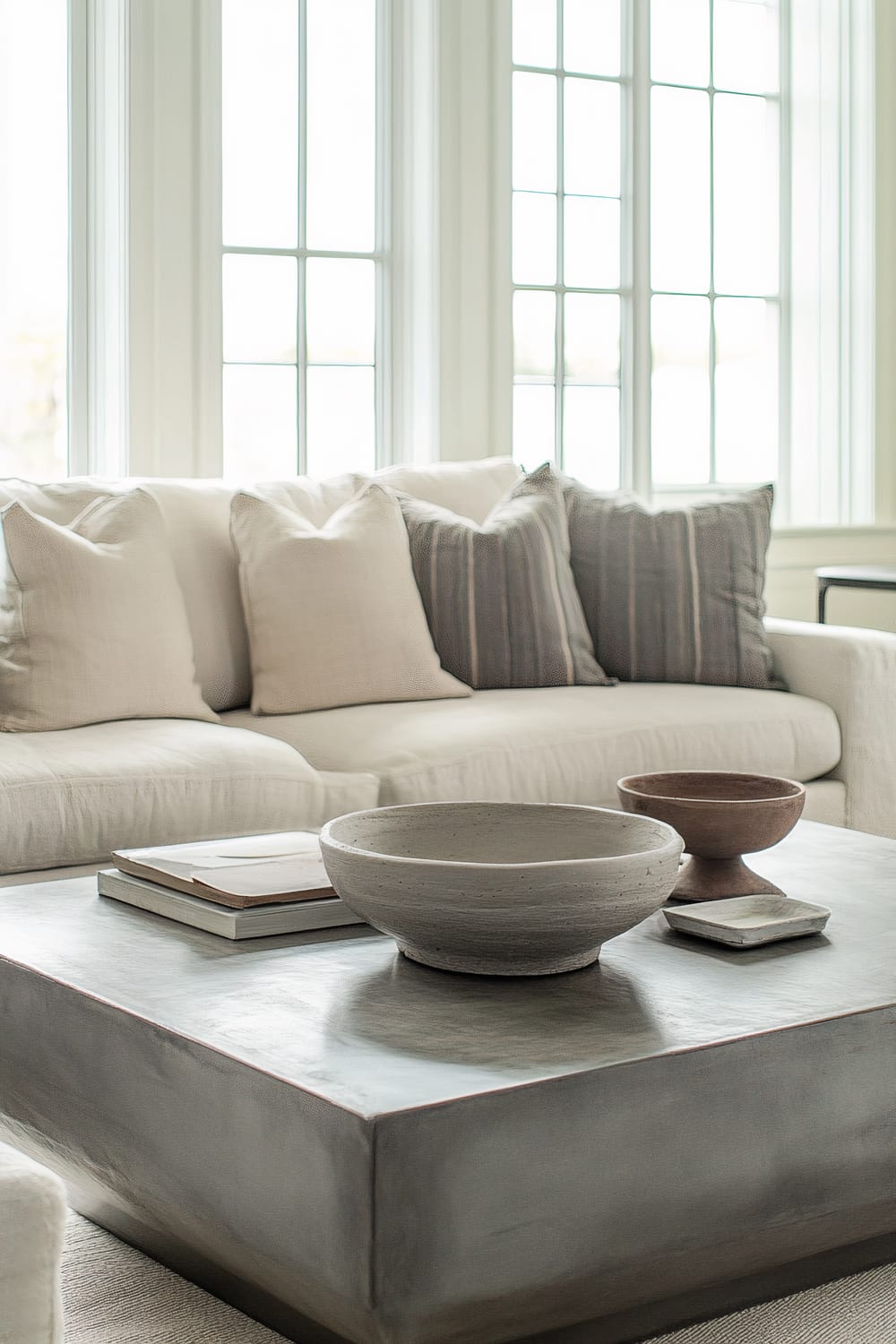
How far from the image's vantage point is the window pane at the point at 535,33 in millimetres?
4547

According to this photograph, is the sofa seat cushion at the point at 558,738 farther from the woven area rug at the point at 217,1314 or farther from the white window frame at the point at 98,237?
the woven area rug at the point at 217,1314

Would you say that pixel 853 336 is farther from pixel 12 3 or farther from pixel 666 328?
pixel 12 3

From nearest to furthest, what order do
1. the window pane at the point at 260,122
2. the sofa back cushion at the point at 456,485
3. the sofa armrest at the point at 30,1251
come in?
the sofa armrest at the point at 30,1251 < the sofa back cushion at the point at 456,485 < the window pane at the point at 260,122

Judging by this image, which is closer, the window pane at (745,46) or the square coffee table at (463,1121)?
the square coffee table at (463,1121)

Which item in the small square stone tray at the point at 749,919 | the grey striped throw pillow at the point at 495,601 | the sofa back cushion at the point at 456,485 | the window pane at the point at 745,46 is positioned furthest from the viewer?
the window pane at the point at 745,46

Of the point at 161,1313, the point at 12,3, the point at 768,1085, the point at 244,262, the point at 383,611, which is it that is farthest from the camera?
the point at 244,262

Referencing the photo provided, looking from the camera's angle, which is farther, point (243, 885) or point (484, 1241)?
point (243, 885)

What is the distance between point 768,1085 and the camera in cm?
139

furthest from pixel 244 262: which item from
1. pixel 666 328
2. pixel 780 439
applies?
pixel 780 439

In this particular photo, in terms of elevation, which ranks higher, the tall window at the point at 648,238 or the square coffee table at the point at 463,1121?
the tall window at the point at 648,238

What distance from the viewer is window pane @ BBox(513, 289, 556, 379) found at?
15.1ft

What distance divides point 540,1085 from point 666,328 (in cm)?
397

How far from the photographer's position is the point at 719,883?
1883 millimetres

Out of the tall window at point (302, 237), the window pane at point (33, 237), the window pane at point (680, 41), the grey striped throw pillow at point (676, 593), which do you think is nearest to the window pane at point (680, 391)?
the window pane at point (680, 41)
